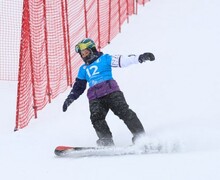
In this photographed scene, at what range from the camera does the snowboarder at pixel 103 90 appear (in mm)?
6004

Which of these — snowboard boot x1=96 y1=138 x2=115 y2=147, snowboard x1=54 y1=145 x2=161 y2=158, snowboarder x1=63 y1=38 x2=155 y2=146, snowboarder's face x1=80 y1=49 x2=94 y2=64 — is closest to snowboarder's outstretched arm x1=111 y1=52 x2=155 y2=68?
snowboarder x1=63 y1=38 x2=155 y2=146

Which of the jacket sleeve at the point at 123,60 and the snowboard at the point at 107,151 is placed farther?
the jacket sleeve at the point at 123,60

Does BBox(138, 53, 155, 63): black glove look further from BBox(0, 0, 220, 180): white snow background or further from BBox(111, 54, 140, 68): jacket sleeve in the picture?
BBox(0, 0, 220, 180): white snow background

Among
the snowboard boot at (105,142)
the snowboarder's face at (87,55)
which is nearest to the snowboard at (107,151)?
the snowboard boot at (105,142)

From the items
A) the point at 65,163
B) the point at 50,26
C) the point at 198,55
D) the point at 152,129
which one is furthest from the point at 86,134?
the point at 50,26

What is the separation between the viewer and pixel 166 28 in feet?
39.4

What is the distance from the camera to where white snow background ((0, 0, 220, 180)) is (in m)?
4.88

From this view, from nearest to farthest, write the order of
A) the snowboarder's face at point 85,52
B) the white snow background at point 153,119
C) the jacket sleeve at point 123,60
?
the white snow background at point 153,119 → the jacket sleeve at point 123,60 → the snowboarder's face at point 85,52

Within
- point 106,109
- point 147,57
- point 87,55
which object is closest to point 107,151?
point 106,109

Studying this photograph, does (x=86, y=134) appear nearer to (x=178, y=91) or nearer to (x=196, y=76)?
(x=178, y=91)

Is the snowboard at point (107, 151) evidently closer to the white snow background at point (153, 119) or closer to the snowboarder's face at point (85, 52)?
the white snow background at point (153, 119)

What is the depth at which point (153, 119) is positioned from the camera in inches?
277

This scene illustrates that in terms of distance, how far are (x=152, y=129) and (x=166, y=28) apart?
5.82m

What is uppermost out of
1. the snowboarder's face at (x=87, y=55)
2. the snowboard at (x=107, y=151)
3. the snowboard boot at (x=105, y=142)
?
the snowboarder's face at (x=87, y=55)
